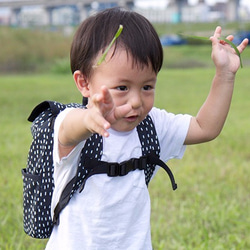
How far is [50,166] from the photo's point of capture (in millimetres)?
1606

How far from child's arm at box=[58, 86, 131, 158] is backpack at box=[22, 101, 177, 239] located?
81 millimetres

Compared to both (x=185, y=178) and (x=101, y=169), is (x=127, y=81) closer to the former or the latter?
(x=101, y=169)

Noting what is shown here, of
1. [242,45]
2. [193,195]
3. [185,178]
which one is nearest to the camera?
[242,45]

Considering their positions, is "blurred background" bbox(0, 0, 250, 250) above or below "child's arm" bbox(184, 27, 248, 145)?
below

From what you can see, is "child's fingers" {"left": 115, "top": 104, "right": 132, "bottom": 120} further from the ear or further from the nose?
the ear

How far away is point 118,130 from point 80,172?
0.16 metres

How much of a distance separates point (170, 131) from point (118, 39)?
40cm

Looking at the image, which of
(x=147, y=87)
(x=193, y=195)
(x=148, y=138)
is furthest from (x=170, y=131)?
(x=193, y=195)

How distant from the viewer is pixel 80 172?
157 cm

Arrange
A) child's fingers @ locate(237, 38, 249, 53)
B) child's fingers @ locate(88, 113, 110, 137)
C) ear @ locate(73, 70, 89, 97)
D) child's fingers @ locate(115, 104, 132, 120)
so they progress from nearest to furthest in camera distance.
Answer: child's fingers @ locate(88, 113, 110, 137), child's fingers @ locate(115, 104, 132, 120), ear @ locate(73, 70, 89, 97), child's fingers @ locate(237, 38, 249, 53)

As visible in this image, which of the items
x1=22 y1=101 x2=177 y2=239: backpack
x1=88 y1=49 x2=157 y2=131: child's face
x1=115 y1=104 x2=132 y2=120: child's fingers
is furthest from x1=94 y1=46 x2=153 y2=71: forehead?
x1=22 y1=101 x2=177 y2=239: backpack

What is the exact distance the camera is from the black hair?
59.4 inches

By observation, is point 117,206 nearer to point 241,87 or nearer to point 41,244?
point 41,244

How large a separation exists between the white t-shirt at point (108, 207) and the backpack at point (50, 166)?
2cm
